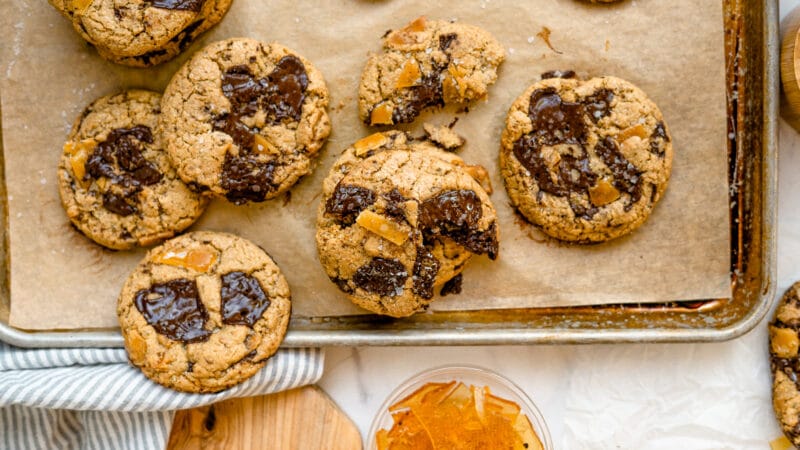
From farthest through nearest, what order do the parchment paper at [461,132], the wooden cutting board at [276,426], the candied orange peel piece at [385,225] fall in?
the wooden cutting board at [276,426], the parchment paper at [461,132], the candied orange peel piece at [385,225]

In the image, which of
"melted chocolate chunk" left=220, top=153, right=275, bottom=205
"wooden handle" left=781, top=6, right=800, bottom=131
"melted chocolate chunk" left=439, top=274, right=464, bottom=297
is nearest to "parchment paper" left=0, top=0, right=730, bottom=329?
"melted chocolate chunk" left=439, top=274, right=464, bottom=297

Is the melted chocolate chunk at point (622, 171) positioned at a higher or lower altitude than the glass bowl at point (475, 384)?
higher

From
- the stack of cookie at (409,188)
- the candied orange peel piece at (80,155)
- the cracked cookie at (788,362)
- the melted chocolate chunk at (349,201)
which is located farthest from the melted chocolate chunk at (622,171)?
the candied orange peel piece at (80,155)

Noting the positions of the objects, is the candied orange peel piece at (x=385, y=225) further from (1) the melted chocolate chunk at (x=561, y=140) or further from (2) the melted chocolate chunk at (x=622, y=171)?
(2) the melted chocolate chunk at (x=622, y=171)

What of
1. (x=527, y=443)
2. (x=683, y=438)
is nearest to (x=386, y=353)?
(x=527, y=443)

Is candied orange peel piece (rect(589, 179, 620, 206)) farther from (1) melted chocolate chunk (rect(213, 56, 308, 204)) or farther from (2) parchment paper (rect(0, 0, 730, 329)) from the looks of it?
(1) melted chocolate chunk (rect(213, 56, 308, 204))

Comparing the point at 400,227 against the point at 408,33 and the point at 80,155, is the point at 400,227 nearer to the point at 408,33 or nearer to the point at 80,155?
the point at 408,33

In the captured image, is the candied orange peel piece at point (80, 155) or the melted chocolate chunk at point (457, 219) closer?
the melted chocolate chunk at point (457, 219)
